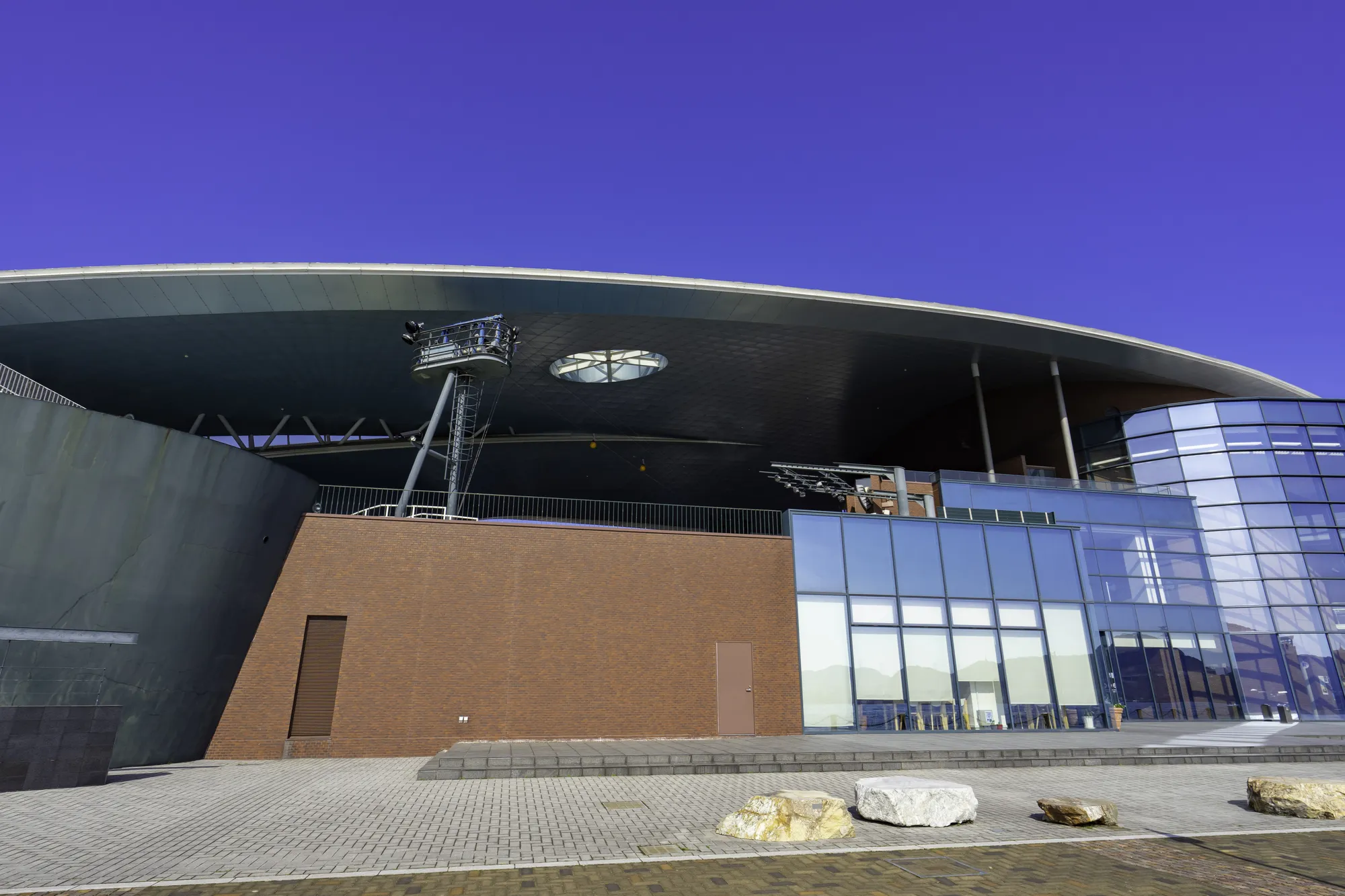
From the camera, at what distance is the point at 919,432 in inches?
1442

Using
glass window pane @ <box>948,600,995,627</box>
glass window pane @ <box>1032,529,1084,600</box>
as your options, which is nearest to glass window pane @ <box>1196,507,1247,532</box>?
glass window pane @ <box>1032,529,1084,600</box>

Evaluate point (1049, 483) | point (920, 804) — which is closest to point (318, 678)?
point (920, 804)

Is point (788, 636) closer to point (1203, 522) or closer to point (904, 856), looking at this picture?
point (904, 856)

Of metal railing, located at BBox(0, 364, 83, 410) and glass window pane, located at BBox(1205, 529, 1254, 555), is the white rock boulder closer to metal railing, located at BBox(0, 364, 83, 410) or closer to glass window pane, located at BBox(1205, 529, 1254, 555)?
metal railing, located at BBox(0, 364, 83, 410)

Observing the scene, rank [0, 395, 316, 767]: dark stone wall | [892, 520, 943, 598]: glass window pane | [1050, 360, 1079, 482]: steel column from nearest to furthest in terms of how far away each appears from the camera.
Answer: [0, 395, 316, 767]: dark stone wall < [892, 520, 943, 598]: glass window pane < [1050, 360, 1079, 482]: steel column

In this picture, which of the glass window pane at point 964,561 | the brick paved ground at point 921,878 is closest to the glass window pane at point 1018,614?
the glass window pane at point 964,561

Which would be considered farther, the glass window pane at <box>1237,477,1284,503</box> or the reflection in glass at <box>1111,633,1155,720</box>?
the glass window pane at <box>1237,477,1284,503</box>

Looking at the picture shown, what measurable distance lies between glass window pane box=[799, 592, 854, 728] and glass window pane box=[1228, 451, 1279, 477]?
19.5 meters

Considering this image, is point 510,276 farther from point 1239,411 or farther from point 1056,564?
point 1239,411

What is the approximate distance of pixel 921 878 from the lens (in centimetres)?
716

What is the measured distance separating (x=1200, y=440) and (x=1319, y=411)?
5520mm

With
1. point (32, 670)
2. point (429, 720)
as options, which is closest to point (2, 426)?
point (32, 670)

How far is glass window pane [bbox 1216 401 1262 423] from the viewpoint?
30109mm

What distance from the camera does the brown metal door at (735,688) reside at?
19828 mm
